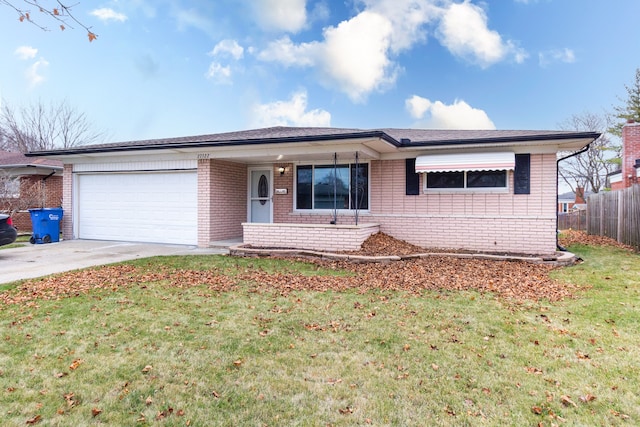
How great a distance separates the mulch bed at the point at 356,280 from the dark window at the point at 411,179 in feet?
10.4

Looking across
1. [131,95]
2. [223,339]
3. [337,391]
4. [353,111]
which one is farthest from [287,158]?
[131,95]

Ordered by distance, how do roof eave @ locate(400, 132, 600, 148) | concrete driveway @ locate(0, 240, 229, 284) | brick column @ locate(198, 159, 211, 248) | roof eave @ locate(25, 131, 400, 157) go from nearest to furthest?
concrete driveway @ locate(0, 240, 229, 284) < roof eave @ locate(400, 132, 600, 148) < roof eave @ locate(25, 131, 400, 157) < brick column @ locate(198, 159, 211, 248)

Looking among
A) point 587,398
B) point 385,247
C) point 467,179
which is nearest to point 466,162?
point 467,179

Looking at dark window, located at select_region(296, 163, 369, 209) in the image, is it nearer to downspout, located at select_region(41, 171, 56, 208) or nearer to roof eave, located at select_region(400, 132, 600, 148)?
roof eave, located at select_region(400, 132, 600, 148)

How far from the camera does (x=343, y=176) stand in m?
12.3

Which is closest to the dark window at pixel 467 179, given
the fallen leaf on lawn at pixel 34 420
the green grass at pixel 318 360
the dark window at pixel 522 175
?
the dark window at pixel 522 175

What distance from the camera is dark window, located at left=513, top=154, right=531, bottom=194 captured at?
10391 millimetres

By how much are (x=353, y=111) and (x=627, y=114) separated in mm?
22899

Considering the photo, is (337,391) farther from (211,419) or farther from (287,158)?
(287,158)

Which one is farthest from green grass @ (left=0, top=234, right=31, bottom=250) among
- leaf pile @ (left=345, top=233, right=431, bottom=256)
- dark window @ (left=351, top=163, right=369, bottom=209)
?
dark window @ (left=351, top=163, right=369, bottom=209)

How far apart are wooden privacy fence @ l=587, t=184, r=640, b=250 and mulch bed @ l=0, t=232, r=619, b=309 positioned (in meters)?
6.25

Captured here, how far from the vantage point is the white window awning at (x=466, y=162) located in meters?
9.86

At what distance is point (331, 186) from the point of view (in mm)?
12406

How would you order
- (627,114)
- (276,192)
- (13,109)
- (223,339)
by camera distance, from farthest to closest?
1. (13,109)
2. (627,114)
3. (276,192)
4. (223,339)
